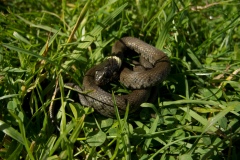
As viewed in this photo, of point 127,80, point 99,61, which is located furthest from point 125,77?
point 99,61

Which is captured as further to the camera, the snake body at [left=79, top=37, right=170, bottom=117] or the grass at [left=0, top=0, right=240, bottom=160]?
the snake body at [left=79, top=37, right=170, bottom=117]

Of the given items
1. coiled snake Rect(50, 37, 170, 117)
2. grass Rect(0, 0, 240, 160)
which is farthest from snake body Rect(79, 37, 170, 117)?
grass Rect(0, 0, 240, 160)

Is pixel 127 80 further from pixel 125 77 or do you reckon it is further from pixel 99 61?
pixel 99 61

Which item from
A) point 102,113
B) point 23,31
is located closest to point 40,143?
point 102,113

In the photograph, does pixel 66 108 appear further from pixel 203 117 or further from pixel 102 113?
pixel 203 117

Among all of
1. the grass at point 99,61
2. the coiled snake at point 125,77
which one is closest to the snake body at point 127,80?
the coiled snake at point 125,77

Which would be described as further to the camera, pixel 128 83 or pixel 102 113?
pixel 128 83

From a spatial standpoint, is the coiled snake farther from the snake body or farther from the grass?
the grass

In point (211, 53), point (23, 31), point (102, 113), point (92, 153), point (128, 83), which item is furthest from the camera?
point (211, 53)
